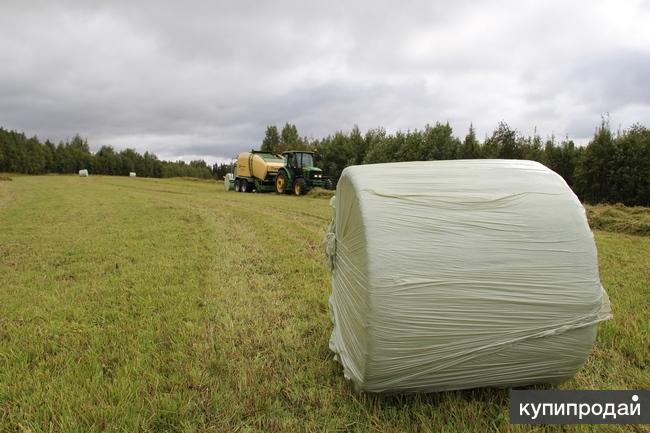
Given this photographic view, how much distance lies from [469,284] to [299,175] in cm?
2206

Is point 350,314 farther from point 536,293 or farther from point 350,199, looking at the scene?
point 536,293

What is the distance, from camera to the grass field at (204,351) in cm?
256

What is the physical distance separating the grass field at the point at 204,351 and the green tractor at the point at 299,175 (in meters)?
16.6

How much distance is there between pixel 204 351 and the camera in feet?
11.1

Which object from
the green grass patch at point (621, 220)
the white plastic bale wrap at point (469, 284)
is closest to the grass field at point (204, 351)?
the white plastic bale wrap at point (469, 284)

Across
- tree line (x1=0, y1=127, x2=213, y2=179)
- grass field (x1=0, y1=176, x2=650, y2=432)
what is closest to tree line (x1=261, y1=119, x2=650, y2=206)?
grass field (x1=0, y1=176, x2=650, y2=432)

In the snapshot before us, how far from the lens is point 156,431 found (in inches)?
97.2

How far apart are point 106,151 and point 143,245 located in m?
92.8

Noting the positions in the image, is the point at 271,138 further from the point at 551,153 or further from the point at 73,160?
the point at 73,160

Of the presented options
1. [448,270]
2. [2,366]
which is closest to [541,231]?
[448,270]

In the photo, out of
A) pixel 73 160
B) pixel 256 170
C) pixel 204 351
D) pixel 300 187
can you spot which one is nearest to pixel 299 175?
pixel 300 187

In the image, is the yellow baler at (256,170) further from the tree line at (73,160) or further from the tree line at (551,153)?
the tree line at (73,160)

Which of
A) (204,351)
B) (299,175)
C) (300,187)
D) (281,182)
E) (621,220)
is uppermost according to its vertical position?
(299,175)

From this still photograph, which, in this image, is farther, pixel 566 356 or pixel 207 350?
pixel 207 350
